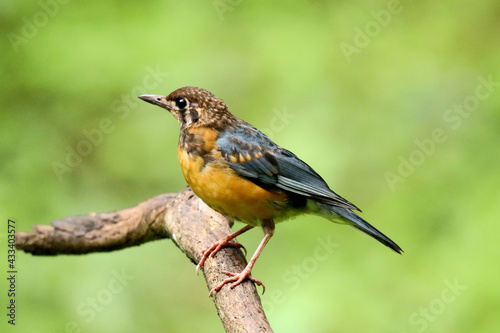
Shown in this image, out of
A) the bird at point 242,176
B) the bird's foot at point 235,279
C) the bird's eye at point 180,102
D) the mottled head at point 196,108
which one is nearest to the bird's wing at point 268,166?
the bird at point 242,176

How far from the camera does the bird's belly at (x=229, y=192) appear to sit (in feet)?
14.2

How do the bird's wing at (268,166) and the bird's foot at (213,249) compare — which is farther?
the bird's wing at (268,166)

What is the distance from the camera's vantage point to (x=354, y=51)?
7.57 m

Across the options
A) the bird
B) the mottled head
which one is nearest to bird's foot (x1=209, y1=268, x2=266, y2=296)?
the bird

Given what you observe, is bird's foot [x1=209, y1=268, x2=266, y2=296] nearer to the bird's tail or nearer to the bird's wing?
the bird's wing

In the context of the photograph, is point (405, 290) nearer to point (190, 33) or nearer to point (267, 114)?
point (267, 114)

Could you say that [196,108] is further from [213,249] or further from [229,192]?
[213,249]

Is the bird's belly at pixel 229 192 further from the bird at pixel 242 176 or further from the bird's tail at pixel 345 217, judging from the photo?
the bird's tail at pixel 345 217

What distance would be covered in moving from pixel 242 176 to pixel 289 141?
6.56 feet

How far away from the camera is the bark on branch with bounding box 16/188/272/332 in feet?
14.7

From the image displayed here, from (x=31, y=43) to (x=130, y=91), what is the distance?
111 centimetres

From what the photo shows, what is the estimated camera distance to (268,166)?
4.57m

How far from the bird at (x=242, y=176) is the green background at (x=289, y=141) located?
3.73 feet

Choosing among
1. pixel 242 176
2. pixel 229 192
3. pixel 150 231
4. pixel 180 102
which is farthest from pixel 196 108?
pixel 150 231
